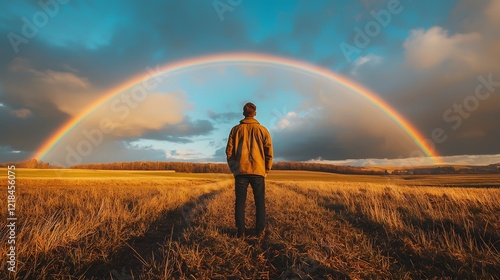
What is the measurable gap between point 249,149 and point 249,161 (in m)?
0.26

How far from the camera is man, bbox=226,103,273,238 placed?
6.12m

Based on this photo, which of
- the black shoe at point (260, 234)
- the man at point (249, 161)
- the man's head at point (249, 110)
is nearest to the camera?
the black shoe at point (260, 234)

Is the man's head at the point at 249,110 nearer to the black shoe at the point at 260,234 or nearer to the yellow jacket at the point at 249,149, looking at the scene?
the yellow jacket at the point at 249,149

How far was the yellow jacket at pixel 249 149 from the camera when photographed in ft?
20.1

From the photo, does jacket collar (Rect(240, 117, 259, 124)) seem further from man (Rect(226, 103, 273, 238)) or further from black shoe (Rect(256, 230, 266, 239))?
black shoe (Rect(256, 230, 266, 239))

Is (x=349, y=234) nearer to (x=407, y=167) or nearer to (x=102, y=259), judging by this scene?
(x=102, y=259)

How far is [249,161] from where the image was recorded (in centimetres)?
614

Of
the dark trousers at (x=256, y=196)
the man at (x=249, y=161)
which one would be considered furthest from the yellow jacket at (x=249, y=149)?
the dark trousers at (x=256, y=196)

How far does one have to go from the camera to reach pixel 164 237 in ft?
20.2

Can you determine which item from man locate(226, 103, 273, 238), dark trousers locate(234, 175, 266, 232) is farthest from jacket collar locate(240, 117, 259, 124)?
dark trousers locate(234, 175, 266, 232)

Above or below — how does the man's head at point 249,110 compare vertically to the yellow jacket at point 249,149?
above

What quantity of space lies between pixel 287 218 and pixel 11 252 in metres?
5.91

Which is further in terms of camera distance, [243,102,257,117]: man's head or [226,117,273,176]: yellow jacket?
[243,102,257,117]: man's head

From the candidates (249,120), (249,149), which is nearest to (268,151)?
(249,149)
